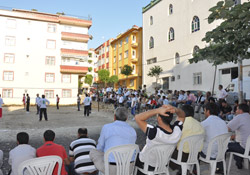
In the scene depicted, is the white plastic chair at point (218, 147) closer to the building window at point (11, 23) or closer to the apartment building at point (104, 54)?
the building window at point (11, 23)

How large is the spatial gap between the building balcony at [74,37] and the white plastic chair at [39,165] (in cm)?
→ 3450

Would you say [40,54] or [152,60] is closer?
[40,54]

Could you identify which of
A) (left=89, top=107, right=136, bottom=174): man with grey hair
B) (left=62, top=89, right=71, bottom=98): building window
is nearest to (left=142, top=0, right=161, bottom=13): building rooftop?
(left=62, top=89, right=71, bottom=98): building window

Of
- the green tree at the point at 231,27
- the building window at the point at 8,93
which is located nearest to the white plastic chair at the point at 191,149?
the green tree at the point at 231,27

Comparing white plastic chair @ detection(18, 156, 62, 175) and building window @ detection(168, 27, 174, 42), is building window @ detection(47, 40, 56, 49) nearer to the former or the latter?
building window @ detection(168, 27, 174, 42)

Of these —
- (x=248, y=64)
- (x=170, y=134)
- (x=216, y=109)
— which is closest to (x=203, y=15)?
(x=248, y=64)

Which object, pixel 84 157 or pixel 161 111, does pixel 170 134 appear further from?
pixel 84 157

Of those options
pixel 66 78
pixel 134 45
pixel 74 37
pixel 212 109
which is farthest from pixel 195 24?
pixel 212 109

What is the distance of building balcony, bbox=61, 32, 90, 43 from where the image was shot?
34812 millimetres

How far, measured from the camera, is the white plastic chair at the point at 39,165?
2.59 meters

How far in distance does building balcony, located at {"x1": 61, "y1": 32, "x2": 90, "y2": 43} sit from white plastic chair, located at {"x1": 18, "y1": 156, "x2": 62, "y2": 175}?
34501mm

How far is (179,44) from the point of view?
28.7 metres

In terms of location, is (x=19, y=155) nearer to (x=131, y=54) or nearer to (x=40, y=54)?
(x=40, y=54)

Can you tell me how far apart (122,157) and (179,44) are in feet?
90.3
